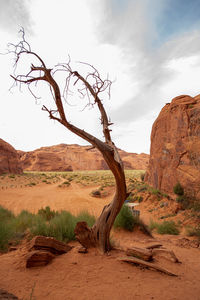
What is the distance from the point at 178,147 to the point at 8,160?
2824 cm

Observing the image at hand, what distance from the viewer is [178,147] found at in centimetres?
1095

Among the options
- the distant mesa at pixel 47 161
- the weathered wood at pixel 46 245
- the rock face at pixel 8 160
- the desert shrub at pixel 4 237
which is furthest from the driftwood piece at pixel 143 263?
the rock face at pixel 8 160

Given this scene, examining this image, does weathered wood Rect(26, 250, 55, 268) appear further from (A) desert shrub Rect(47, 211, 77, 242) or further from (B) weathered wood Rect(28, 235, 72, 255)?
(A) desert shrub Rect(47, 211, 77, 242)

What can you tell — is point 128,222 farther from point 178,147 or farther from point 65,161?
point 65,161

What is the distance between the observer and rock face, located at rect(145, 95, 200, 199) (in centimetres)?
961

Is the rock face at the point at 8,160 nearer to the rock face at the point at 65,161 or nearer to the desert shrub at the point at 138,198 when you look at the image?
the desert shrub at the point at 138,198

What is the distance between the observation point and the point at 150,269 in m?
3.07

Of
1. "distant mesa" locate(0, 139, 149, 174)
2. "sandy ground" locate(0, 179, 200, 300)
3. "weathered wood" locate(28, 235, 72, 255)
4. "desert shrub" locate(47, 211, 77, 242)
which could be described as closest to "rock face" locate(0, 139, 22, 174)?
"distant mesa" locate(0, 139, 149, 174)

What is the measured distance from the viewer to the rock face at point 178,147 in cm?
961

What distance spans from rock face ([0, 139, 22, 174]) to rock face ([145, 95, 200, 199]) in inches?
966

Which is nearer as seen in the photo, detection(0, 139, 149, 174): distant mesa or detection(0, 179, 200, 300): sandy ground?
detection(0, 179, 200, 300): sandy ground

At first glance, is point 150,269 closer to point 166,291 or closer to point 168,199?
point 166,291

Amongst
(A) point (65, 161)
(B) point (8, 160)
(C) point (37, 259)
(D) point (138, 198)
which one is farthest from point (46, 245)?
(A) point (65, 161)

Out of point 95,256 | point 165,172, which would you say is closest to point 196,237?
point 95,256
